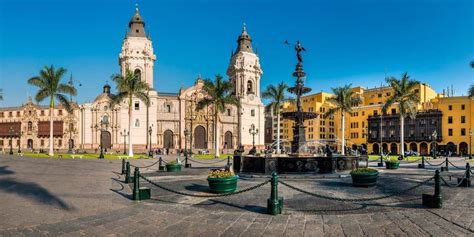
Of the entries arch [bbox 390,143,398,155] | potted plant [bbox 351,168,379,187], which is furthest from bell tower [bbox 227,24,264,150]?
potted plant [bbox 351,168,379,187]

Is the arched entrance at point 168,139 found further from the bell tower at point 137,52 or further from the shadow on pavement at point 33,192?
the shadow on pavement at point 33,192

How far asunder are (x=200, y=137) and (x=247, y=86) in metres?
16.2

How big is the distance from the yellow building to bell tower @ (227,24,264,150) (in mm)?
13707

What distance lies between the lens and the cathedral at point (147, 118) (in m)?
65.8

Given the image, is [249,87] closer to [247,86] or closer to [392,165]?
[247,86]

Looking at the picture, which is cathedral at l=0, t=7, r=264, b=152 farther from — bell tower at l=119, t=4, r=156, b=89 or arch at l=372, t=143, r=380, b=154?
arch at l=372, t=143, r=380, b=154

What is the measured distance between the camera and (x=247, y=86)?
7575cm

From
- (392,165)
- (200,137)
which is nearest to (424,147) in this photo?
(200,137)

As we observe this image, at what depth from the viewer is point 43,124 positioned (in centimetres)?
7681

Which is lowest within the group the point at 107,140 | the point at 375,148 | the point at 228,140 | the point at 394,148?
the point at 375,148

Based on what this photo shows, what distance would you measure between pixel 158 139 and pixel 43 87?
2839cm

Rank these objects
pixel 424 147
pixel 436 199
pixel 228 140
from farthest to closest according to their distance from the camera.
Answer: pixel 228 140 → pixel 424 147 → pixel 436 199

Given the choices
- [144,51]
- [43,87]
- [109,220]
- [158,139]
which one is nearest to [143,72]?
[144,51]

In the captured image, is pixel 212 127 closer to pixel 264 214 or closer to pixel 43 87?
pixel 43 87
